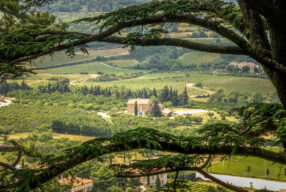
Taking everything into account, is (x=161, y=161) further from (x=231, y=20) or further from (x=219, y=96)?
(x=219, y=96)

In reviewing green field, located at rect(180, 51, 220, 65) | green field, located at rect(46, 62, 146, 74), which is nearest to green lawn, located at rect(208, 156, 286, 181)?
green field, located at rect(180, 51, 220, 65)

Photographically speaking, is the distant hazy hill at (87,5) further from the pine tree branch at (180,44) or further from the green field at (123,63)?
the pine tree branch at (180,44)

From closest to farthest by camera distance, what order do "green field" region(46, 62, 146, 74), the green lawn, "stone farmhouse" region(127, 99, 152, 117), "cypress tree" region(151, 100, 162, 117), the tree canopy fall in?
the tree canopy, the green lawn, "cypress tree" region(151, 100, 162, 117), "stone farmhouse" region(127, 99, 152, 117), "green field" region(46, 62, 146, 74)

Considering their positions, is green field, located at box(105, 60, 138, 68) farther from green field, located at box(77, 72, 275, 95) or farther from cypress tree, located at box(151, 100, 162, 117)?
cypress tree, located at box(151, 100, 162, 117)

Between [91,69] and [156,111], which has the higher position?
[91,69]

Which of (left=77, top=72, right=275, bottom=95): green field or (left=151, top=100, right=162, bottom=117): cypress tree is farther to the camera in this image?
(left=77, top=72, right=275, bottom=95): green field

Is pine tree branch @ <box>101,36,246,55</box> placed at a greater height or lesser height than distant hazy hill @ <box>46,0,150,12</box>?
lesser

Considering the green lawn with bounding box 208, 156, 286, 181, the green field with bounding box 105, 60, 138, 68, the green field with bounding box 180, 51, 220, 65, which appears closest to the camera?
the green lawn with bounding box 208, 156, 286, 181

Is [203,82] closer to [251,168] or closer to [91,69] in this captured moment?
[91,69]

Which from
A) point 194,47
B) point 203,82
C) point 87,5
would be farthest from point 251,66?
point 194,47
